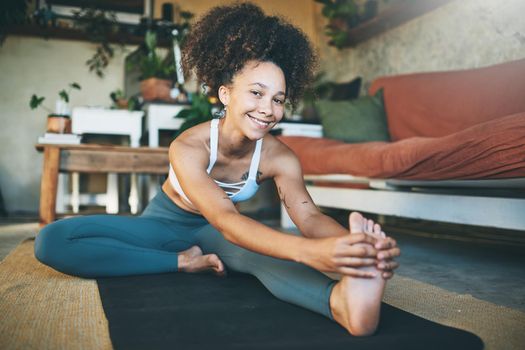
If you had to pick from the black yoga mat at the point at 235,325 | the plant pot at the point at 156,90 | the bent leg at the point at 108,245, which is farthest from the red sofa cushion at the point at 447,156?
the plant pot at the point at 156,90

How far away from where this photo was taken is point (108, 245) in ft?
4.77

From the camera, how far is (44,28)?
4.53 metres

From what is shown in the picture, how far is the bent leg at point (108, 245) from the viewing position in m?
1.44

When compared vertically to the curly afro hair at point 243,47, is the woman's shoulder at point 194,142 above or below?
below

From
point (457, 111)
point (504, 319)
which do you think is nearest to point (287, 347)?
point (504, 319)

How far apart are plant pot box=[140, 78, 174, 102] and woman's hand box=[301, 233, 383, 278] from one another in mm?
3093

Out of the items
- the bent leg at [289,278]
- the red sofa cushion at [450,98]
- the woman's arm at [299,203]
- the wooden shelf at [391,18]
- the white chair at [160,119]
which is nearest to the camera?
the bent leg at [289,278]

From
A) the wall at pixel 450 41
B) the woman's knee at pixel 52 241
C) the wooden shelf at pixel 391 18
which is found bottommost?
the woman's knee at pixel 52 241

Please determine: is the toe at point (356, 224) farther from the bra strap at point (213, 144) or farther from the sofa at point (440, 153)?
the sofa at point (440, 153)

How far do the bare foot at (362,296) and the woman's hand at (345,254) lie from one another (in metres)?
0.02

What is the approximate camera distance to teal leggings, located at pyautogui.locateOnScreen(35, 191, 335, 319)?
1435 mm

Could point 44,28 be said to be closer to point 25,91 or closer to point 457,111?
point 25,91

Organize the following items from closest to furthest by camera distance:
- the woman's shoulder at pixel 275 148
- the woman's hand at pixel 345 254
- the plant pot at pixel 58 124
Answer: the woman's hand at pixel 345 254
the woman's shoulder at pixel 275 148
the plant pot at pixel 58 124

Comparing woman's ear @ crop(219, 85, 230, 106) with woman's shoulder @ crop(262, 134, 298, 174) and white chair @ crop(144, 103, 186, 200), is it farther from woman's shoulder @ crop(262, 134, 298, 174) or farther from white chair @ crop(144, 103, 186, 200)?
white chair @ crop(144, 103, 186, 200)
